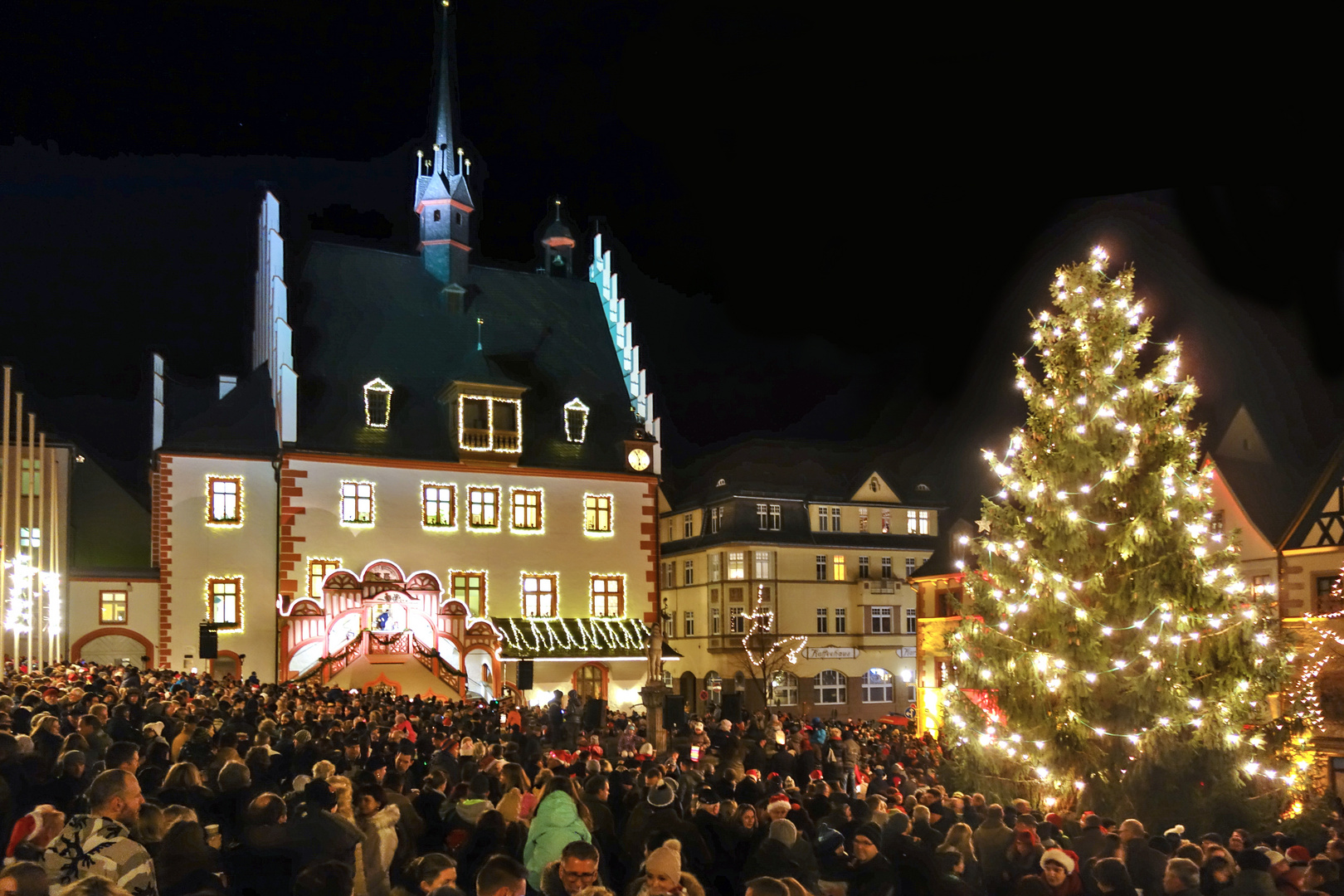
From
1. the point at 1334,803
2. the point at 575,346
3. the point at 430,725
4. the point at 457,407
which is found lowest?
the point at 1334,803

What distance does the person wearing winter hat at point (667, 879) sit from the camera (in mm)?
6082

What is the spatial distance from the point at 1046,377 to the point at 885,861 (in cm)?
1187

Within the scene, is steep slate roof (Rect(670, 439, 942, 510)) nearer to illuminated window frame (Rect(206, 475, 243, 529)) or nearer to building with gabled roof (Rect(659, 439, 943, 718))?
building with gabled roof (Rect(659, 439, 943, 718))

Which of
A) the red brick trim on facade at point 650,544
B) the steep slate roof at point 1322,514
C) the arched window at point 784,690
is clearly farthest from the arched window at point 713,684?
the steep slate roof at point 1322,514

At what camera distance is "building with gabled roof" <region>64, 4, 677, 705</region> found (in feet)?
124

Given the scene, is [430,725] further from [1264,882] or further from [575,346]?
[575,346]

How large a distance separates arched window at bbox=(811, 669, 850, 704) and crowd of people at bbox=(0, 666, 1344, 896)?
44.0 m

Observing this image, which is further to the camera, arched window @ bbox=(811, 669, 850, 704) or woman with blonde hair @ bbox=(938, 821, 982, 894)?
arched window @ bbox=(811, 669, 850, 704)

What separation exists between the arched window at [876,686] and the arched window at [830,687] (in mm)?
1068

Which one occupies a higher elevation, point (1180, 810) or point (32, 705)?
point (32, 705)

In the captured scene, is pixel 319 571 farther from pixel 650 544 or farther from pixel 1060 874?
pixel 1060 874

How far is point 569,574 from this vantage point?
4278cm

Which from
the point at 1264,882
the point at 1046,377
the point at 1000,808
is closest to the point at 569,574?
the point at 1046,377

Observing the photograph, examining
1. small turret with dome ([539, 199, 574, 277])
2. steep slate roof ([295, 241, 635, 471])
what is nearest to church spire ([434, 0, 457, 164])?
steep slate roof ([295, 241, 635, 471])
